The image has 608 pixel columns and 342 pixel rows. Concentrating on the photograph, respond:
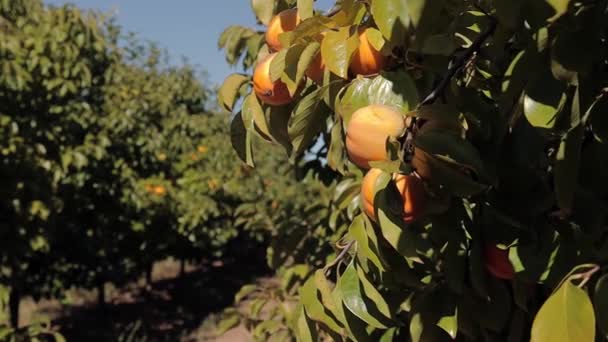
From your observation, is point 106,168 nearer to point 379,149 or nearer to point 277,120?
point 277,120

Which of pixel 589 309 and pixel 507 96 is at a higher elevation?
pixel 507 96

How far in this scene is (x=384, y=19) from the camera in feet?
2.00

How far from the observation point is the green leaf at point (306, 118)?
2.69 ft

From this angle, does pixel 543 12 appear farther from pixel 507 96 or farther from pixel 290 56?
pixel 290 56

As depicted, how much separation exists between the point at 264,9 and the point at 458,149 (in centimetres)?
50

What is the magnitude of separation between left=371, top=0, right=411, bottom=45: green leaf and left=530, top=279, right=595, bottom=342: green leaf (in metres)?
0.30

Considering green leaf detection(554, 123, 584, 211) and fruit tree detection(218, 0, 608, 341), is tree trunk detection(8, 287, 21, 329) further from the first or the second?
green leaf detection(554, 123, 584, 211)

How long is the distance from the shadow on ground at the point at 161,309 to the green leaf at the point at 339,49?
16.7 ft

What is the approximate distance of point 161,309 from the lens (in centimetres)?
822

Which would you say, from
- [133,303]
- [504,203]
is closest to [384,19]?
[504,203]

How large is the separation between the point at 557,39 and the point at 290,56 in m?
0.35

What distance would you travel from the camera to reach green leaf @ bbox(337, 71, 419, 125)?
0.72 m

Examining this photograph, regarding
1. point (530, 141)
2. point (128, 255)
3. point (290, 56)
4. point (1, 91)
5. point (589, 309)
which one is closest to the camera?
point (589, 309)

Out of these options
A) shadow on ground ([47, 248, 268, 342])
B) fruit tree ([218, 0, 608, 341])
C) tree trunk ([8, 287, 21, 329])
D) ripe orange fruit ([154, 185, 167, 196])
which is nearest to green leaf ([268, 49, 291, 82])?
fruit tree ([218, 0, 608, 341])
